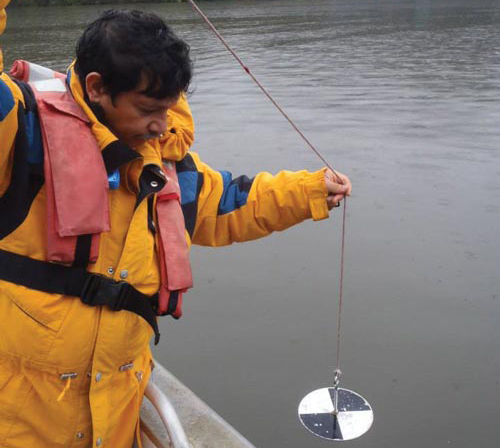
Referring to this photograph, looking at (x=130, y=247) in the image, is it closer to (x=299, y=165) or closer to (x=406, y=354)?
(x=406, y=354)

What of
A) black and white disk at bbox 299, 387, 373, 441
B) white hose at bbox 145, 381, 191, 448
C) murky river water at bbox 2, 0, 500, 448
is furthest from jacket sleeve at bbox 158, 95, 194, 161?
murky river water at bbox 2, 0, 500, 448

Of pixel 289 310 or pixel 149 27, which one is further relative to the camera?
pixel 289 310

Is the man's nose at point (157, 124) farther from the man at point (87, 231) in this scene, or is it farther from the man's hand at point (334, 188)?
the man's hand at point (334, 188)

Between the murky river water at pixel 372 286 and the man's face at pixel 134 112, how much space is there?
260 centimetres

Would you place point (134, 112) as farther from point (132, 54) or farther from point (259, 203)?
point (259, 203)

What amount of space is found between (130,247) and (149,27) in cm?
66

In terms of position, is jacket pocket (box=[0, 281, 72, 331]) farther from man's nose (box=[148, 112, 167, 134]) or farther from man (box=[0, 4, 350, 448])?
man's nose (box=[148, 112, 167, 134])

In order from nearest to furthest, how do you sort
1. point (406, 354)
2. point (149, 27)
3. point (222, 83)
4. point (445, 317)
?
point (149, 27)
point (406, 354)
point (445, 317)
point (222, 83)

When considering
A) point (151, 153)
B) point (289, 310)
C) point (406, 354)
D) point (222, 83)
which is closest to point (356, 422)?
point (406, 354)

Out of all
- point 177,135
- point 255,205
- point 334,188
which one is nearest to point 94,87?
point 177,135

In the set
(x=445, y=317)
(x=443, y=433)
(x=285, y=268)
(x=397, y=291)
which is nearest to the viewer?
(x=443, y=433)

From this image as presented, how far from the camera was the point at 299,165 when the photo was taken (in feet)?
25.4

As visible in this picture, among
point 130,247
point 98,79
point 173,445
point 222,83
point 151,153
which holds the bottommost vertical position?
point 222,83

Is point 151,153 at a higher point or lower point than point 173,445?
higher
